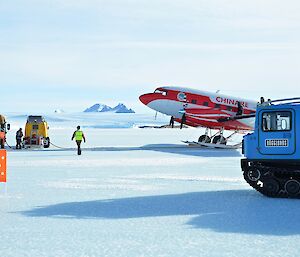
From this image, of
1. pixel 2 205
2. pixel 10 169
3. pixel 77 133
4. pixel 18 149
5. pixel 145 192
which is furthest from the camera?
pixel 18 149

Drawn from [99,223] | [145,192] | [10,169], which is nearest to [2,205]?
[99,223]

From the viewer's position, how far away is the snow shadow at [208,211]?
9.77 metres

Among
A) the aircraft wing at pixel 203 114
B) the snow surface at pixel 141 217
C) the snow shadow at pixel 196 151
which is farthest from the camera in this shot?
the aircraft wing at pixel 203 114

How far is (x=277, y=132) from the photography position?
1352cm

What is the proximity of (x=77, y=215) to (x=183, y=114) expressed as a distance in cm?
2686

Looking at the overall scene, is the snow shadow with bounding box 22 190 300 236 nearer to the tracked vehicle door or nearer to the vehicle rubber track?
the vehicle rubber track

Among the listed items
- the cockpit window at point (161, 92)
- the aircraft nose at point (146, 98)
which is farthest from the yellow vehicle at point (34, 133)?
the cockpit window at point (161, 92)

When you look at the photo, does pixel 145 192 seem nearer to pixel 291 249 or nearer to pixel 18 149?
pixel 291 249

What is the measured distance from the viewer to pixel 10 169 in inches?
828

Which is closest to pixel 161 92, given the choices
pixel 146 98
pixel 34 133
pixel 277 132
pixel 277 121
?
pixel 146 98

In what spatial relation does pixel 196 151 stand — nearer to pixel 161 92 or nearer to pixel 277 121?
pixel 161 92

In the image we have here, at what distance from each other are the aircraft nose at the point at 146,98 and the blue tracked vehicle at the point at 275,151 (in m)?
24.5

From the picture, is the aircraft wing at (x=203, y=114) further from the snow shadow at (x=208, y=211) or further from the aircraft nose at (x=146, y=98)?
the snow shadow at (x=208, y=211)

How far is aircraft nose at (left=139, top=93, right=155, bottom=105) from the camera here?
38281 millimetres
